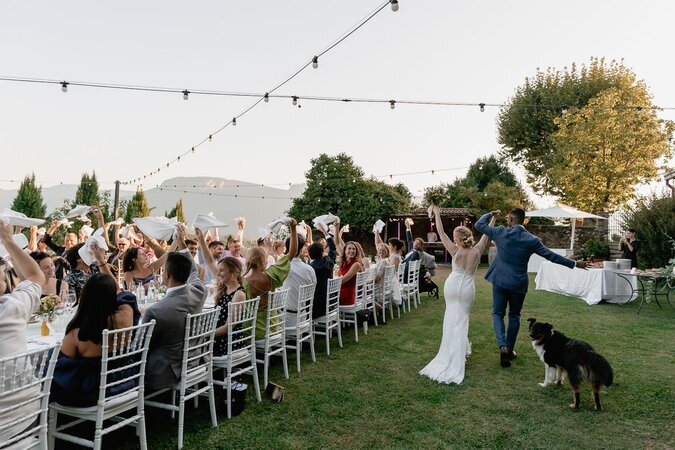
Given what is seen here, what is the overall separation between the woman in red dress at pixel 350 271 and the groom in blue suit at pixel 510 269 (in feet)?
6.42

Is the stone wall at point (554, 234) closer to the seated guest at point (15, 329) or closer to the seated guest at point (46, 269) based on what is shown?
the seated guest at point (46, 269)

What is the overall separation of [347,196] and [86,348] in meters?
21.1

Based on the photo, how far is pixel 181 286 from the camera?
3084 mm

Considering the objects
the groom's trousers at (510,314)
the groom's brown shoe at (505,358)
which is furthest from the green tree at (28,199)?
the groom's brown shoe at (505,358)

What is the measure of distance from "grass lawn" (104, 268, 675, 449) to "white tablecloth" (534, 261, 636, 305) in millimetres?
3689

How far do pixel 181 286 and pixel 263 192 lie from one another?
37773 mm

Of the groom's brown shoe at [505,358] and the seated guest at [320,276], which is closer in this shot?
the groom's brown shoe at [505,358]

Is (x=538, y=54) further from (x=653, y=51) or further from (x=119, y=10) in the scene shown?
(x=119, y=10)

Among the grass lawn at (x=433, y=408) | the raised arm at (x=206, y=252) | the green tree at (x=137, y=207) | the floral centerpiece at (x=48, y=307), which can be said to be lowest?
the grass lawn at (x=433, y=408)

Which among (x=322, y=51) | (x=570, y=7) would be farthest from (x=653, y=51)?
(x=322, y=51)

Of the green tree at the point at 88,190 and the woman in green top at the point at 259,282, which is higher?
the green tree at the point at 88,190

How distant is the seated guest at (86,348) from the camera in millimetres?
2479

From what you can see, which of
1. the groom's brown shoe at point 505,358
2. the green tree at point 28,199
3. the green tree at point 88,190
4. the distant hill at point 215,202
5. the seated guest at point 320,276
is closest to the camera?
the groom's brown shoe at point 505,358

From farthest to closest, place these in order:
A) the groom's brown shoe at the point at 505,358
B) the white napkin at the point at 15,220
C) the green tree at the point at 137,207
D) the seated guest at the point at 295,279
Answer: the green tree at the point at 137,207
the seated guest at the point at 295,279
the groom's brown shoe at the point at 505,358
the white napkin at the point at 15,220
